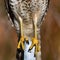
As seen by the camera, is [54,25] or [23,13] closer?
[23,13]

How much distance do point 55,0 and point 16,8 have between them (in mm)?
727

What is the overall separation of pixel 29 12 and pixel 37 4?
5 centimetres

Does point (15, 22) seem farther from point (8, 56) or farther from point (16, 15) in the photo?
point (8, 56)

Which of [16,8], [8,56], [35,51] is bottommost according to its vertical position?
[8,56]

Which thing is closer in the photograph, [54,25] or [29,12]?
[29,12]

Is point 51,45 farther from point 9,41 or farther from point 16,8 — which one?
point 16,8

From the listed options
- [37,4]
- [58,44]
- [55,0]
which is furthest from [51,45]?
[37,4]

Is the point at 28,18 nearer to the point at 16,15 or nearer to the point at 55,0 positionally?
the point at 16,15

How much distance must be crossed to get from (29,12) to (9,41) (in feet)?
2.45

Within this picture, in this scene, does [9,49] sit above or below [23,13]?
below

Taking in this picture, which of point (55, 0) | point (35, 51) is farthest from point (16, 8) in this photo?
point (55, 0)

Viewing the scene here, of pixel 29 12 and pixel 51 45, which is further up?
pixel 29 12

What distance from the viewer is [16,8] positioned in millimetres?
2963

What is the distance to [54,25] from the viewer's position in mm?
3674
